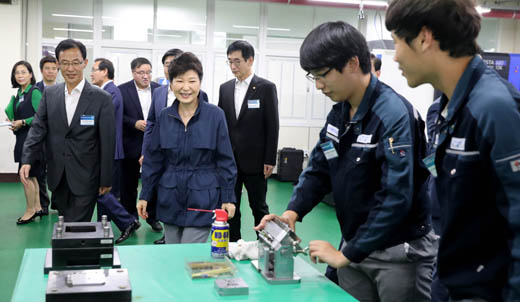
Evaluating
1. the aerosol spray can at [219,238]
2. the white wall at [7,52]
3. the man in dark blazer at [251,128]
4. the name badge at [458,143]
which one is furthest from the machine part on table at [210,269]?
the white wall at [7,52]

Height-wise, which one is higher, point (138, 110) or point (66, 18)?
point (66, 18)

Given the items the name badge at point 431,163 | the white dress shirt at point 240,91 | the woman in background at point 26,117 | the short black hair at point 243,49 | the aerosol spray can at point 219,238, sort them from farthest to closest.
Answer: the woman in background at point 26,117 < the white dress shirt at point 240,91 < the short black hair at point 243,49 < the aerosol spray can at point 219,238 < the name badge at point 431,163

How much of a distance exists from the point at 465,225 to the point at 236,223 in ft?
9.80

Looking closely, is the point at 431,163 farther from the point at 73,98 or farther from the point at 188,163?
the point at 73,98

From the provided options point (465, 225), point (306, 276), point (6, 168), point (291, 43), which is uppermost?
point (291, 43)

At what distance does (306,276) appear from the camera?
5.84 feet

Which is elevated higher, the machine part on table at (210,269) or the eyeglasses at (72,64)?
the eyeglasses at (72,64)

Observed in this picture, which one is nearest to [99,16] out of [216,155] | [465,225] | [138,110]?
[138,110]

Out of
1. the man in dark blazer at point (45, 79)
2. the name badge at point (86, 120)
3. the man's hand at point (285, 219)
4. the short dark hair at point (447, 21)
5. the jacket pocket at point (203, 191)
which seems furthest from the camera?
the man in dark blazer at point (45, 79)

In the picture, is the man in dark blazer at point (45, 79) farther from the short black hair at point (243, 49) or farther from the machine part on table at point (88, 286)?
the machine part on table at point (88, 286)

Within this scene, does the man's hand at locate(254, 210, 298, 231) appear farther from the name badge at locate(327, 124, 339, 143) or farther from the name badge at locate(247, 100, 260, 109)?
the name badge at locate(247, 100, 260, 109)

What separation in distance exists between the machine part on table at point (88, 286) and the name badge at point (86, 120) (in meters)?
1.94

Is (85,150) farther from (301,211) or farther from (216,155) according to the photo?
(301,211)

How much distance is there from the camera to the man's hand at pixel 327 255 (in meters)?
1.57
